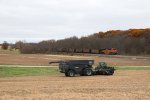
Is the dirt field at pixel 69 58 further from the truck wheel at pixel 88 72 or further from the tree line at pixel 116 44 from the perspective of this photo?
the tree line at pixel 116 44

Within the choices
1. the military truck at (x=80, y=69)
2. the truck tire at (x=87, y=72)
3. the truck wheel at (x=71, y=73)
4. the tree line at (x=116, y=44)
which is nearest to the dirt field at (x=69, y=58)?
the military truck at (x=80, y=69)

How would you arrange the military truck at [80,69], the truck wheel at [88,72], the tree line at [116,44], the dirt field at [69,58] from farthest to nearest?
1. the tree line at [116,44]
2. the dirt field at [69,58]
3. the truck wheel at [88,72]
4. the military truck at [80,69]

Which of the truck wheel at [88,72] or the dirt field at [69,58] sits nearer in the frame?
the truck wheel at [88,72]

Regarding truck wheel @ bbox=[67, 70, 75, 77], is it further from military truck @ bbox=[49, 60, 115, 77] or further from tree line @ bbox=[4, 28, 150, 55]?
tree line @ bbox=[4, 28, 150, 55]

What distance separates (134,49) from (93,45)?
3132 centimetres

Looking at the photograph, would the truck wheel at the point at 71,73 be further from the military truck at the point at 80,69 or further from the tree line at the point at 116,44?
the tree line at the point at 116,44

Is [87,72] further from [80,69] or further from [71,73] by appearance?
[71,73]

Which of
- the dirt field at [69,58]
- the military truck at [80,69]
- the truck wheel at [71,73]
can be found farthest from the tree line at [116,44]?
the truck wheel at [71,73]

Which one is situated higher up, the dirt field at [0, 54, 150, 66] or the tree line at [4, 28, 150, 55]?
the tree line at [4, 28, 150, 55]

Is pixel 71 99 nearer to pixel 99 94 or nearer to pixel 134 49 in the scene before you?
pixel 99 94

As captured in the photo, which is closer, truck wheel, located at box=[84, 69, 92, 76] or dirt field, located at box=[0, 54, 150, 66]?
truck wheel, located at box=[84, 69, 92, 76]

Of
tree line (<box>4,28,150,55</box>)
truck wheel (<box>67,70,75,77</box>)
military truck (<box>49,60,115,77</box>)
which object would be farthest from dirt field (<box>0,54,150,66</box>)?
tree line (<box>4,28,150,55</box>)

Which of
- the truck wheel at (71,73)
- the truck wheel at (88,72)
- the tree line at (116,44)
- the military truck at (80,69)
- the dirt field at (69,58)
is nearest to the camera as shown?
the truck wheel at (71,73)

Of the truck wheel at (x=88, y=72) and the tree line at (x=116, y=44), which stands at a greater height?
the tree line at (x=116, y=44)
